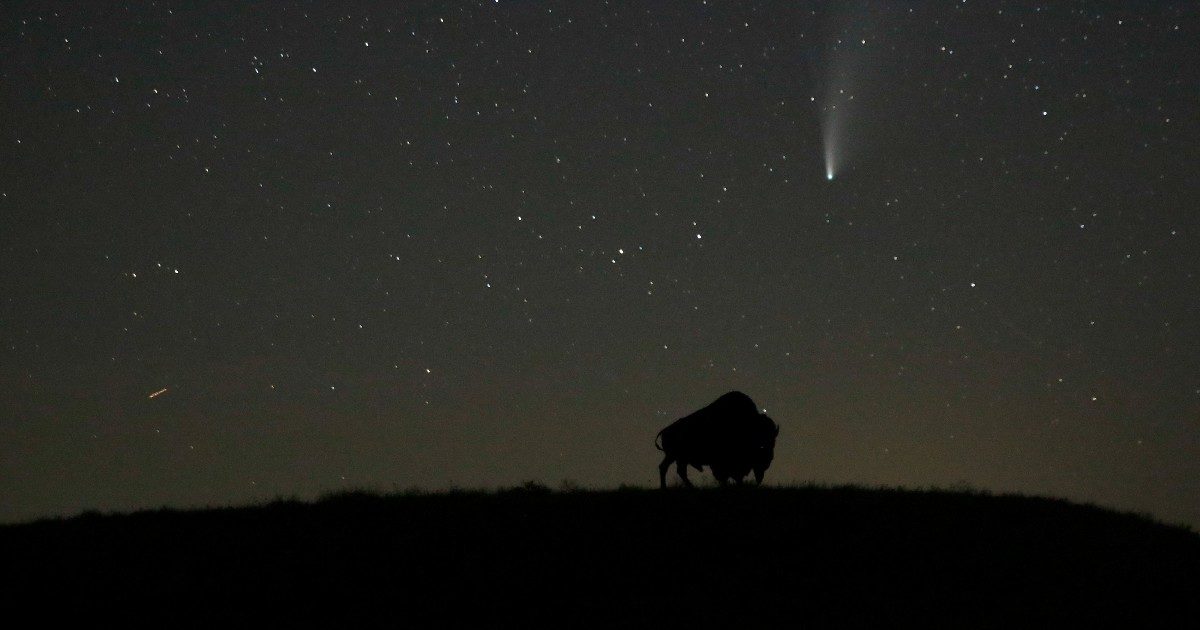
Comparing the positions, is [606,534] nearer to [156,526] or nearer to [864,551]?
[864,551]

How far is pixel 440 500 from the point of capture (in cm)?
1555

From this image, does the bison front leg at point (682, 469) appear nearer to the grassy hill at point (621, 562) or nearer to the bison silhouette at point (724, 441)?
the bison silhouette at point (724, 441)

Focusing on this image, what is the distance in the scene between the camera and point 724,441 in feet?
64.3

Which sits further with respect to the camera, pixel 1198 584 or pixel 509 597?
pixel 1198 584

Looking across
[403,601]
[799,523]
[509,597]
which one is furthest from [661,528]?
[403,601]

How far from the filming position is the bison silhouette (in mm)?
19406

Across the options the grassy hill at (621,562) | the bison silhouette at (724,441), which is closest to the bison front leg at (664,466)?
the bison silhouette at (724,441)

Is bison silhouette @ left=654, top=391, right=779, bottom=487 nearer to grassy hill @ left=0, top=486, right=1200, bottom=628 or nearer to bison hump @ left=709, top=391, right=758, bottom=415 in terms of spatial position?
bison hump @ left=709, top=391, right=758, bottom=415

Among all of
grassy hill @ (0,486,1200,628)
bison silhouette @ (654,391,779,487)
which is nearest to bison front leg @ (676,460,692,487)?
bison silhouette @ (654,391,779,487)

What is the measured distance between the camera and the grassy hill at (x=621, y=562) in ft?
34.8

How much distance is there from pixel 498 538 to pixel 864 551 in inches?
174

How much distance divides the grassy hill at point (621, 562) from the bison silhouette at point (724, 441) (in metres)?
3.74

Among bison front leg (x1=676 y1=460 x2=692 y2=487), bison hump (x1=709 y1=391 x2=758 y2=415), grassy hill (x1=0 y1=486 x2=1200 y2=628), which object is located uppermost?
bison hump (x1=709 y1=391 x2=758 y2=415)

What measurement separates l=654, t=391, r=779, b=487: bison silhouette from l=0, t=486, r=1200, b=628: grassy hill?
12.3ft
